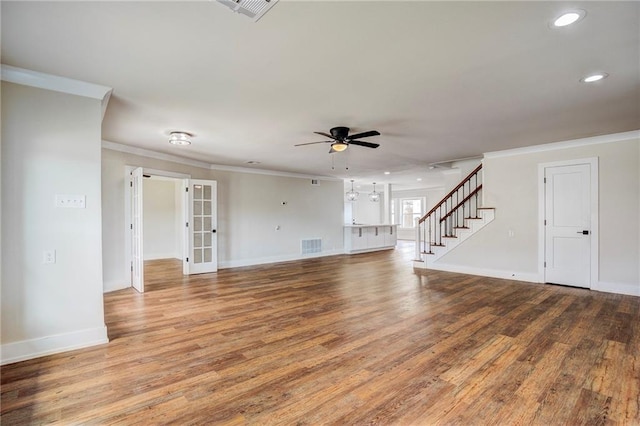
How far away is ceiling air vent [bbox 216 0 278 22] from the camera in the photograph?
1.78 meters

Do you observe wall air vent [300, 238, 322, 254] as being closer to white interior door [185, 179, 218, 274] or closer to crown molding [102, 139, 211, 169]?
white interior door [185, 179, 218, 274]

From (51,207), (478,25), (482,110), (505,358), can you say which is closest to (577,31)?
(478,25)

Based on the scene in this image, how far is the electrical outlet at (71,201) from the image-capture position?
112 inches

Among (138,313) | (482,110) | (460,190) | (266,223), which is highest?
(482,110)

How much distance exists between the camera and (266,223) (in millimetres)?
8211

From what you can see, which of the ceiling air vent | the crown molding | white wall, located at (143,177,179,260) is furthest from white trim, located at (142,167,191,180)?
the ceiling air vent

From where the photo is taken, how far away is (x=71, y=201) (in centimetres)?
290

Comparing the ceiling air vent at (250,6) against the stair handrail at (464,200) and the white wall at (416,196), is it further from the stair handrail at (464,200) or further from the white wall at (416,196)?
the white wall at (416,196)

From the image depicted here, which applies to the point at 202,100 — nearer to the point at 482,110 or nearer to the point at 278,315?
the point at 278,315

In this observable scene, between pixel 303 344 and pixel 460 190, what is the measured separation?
5.90m

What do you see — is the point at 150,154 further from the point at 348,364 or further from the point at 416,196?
the point at 416,196

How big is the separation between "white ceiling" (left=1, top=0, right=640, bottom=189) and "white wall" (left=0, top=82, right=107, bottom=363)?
0.43m

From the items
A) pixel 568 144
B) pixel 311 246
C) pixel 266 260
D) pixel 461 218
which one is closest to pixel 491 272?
pixel 461 218

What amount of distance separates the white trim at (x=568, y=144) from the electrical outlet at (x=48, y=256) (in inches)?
274
